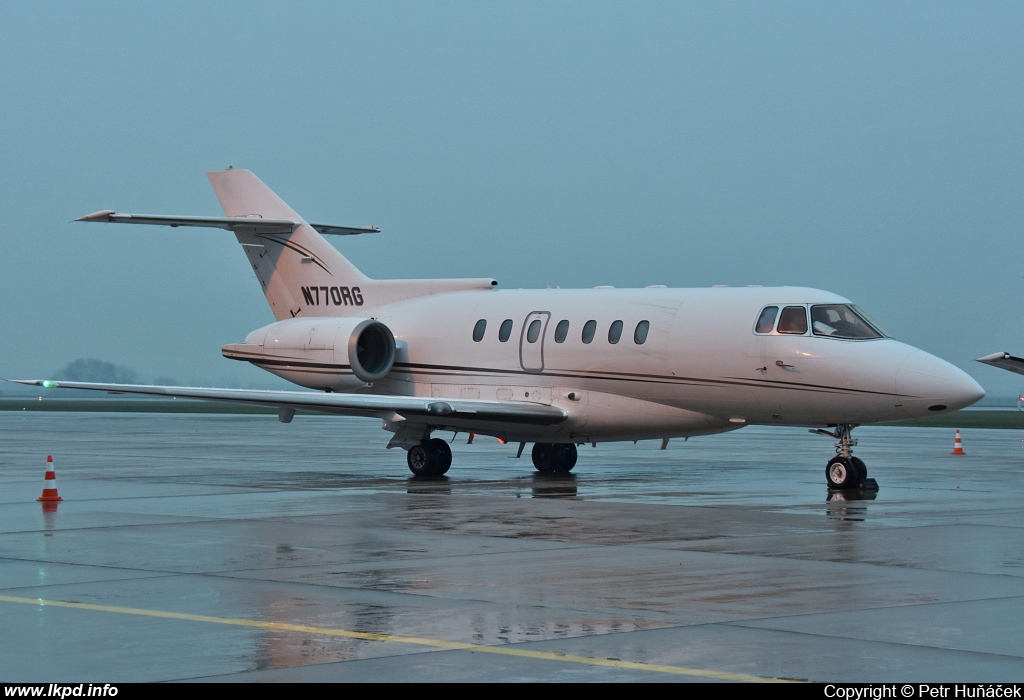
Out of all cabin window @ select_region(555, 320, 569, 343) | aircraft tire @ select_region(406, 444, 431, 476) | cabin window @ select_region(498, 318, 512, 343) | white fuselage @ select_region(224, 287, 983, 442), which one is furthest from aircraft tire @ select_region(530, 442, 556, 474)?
aircraft tire @ select_region(406, 444, 431, 476)

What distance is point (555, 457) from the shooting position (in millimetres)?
23031

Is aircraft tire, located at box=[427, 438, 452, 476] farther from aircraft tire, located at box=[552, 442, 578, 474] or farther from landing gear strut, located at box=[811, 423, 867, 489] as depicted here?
landing gear strut, located at box=[811, 423, 867, 489]

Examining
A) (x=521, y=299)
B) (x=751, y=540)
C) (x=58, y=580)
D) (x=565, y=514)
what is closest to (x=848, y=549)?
(x=751, y=540)

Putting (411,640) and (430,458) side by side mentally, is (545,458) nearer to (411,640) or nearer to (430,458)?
(430,458)

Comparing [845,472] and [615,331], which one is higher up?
[615,331]

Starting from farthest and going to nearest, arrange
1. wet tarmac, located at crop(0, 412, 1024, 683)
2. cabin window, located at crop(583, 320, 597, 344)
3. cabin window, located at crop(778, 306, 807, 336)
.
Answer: cabin window, located at crop(583, 320, 597, 344) < cabin window, located at crop(778, 306, 807, 336) < wet tarmac, located at crop(0, 412, 1024, 683)

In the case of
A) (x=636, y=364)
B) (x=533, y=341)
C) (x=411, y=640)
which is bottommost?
(x=411, y=640)

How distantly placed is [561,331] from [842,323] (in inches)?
181

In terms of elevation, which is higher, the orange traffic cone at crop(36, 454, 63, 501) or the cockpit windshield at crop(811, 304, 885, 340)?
the cockpit windshield at crop(811, 304, 885, 340)

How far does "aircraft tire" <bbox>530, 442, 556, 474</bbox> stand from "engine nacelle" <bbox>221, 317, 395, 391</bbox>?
2.98 metres


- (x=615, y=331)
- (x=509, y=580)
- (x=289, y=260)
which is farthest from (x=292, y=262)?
(x=509, y=580)

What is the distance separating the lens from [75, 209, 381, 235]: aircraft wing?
76.1 feet

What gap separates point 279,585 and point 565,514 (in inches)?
232

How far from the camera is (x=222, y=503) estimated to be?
53.3ft
